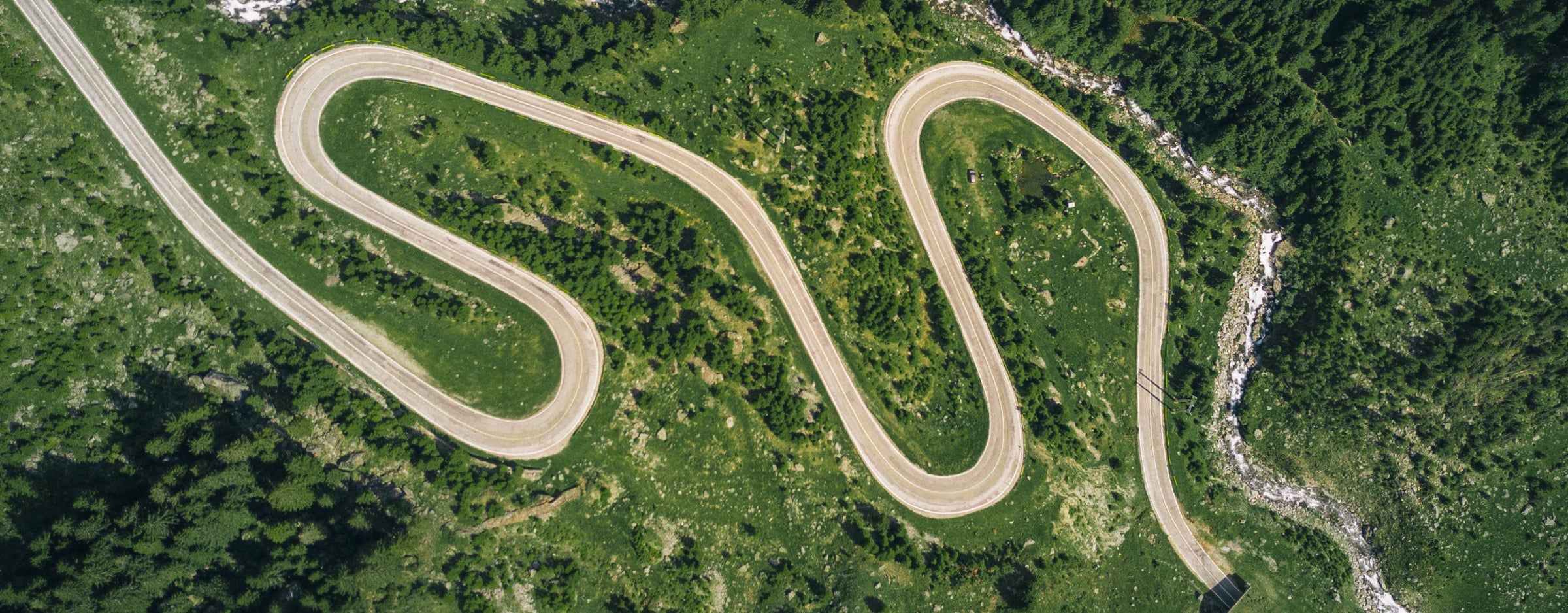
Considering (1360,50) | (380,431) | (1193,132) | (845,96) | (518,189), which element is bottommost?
(380,431)

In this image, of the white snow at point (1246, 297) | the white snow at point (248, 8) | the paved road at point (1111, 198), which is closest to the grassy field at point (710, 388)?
the white snow at point (248, 8)

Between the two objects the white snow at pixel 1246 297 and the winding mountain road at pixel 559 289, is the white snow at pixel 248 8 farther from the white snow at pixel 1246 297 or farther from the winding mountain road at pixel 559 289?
the white snow at pixel 1246 297

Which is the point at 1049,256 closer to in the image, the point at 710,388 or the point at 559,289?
the point at 710,388

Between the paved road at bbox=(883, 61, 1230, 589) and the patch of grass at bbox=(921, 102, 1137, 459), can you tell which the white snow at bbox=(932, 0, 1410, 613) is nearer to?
the paved road at bbox=(883, 61, 1230, 589)

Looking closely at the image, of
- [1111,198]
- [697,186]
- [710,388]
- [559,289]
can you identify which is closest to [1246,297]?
[1111,198]

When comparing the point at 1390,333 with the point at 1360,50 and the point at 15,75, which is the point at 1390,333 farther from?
the point at 15,75

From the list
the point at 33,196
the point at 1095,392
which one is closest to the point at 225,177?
the point at 33,196

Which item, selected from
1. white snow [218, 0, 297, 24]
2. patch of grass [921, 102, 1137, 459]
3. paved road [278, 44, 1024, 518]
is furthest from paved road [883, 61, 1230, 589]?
white snow [218, 0, 297, 24]
